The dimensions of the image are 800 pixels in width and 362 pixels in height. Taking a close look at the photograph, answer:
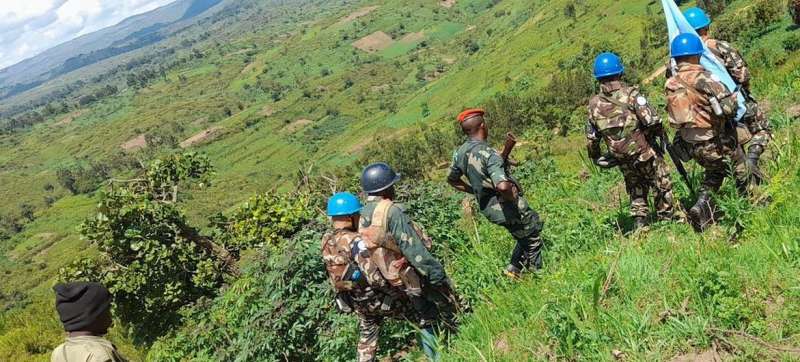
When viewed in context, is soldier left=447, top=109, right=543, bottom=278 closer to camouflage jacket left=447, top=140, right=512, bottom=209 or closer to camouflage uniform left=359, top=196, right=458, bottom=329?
camouflage jacket left=447, top=140, right=512, bottom=209

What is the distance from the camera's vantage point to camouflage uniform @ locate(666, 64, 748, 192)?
4203mm

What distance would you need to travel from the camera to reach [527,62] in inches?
2788

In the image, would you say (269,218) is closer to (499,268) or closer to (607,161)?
(499,268)

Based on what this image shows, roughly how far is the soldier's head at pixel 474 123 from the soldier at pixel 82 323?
9.69 feet

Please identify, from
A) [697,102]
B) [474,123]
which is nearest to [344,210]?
[474,123]

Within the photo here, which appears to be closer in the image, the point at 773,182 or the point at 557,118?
the point at 773,182

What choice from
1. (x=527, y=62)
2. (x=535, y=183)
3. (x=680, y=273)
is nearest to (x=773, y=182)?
(x=680, y=273)

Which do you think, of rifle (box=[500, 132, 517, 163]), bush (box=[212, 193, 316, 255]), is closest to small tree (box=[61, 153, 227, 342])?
bush (box=[212, 193, 316, 255])

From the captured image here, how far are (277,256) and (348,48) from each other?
16693 cm

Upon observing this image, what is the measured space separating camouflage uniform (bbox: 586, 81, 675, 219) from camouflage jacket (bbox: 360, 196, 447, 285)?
2.04 metres

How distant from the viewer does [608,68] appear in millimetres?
4660

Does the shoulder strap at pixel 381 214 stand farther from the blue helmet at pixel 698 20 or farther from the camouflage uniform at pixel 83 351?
the blue helmet at pixel 698 20

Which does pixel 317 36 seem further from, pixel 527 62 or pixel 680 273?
pixel 680 273

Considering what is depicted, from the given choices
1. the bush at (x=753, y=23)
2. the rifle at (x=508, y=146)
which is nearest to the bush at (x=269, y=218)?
the rifle at (x=508, y=146)
